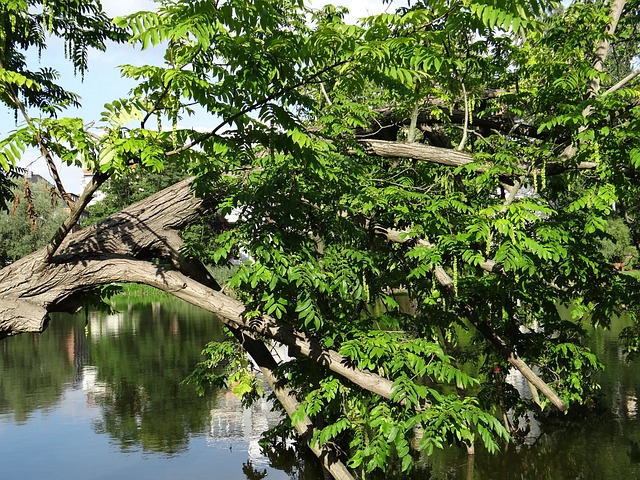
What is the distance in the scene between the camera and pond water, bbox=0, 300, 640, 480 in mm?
11852

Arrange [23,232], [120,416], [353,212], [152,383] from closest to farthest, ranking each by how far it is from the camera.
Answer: [353,212] → [120,416] → [152,383] → [23,232]

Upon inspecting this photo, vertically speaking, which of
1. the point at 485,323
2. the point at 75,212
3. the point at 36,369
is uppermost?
the point at 75,212

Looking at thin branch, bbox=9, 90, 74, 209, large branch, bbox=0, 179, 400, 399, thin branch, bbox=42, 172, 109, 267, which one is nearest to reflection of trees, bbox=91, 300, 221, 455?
large branch, bbox=0, 179, 400, 399

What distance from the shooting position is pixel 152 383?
62.9ft

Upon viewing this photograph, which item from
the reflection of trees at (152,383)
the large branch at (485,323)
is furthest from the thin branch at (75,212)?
the reflection of trees at (152,383)

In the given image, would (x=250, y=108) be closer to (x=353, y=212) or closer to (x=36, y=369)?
(x=353, y=212)

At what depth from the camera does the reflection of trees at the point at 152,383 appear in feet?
47.9

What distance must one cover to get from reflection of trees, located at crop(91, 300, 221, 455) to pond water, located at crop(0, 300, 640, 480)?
4 cm

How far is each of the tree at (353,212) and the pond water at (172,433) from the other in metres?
1.69

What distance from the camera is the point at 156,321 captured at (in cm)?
3397

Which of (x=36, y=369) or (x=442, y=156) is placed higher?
(x=442, y=156)

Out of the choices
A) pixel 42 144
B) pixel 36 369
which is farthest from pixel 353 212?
pixel 36 369

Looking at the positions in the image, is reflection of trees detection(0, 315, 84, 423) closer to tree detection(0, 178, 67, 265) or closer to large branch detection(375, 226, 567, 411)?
large branch detection(375, 226, 567, 411)

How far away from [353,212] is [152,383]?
45.5ft
